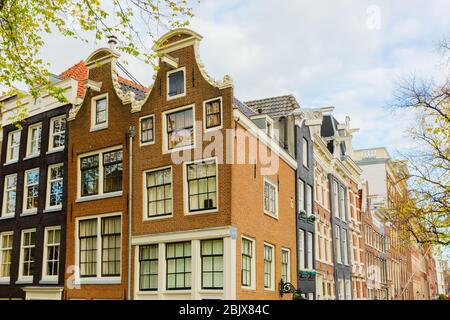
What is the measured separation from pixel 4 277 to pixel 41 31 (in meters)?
16.0

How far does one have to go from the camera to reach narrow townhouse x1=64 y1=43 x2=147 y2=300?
881 inches

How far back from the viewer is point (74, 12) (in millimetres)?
13539

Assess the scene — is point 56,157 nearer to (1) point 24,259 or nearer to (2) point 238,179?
(1) point 24,259

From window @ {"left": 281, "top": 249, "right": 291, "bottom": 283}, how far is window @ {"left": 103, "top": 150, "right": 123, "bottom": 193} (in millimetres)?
8076

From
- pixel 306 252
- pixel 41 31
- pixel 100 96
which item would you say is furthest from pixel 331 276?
pixel 41 31

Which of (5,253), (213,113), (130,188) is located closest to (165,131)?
(213,113)

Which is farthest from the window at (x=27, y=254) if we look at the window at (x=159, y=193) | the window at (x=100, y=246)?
the window at (x=159, y=193)

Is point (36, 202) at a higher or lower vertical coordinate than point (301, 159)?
lower

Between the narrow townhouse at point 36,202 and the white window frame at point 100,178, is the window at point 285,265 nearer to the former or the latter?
the white window frame at point 100,178

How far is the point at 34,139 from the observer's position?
2747 centimetres

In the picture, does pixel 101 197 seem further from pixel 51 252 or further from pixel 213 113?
pixel 213 113

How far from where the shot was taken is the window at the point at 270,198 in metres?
22.9

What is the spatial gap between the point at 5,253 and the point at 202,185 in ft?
42.7

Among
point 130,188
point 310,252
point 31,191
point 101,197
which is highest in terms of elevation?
A: point 31,191
